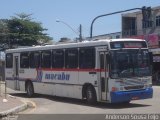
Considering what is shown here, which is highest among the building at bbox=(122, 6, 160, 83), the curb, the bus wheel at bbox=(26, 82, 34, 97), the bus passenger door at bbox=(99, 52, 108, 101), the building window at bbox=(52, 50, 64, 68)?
the building at bbox=(122, 6, 160, 83)

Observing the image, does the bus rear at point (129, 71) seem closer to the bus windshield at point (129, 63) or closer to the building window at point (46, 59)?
the bus windshield at point (129, 63)

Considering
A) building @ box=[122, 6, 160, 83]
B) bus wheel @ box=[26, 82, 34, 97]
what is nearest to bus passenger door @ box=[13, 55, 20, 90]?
bus wheel @ box=[26, 82, 34, 97]

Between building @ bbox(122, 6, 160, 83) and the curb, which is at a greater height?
building @ bbox(122, 6, 160, 83)

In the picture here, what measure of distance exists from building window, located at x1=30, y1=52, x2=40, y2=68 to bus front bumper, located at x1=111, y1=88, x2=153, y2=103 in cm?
776

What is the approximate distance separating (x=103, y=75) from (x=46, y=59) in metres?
6.03

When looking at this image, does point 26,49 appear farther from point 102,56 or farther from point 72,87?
point 102,56

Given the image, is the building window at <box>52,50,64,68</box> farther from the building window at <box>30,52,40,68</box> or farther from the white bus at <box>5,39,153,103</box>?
the building window at <box>30,52,40,68</box>

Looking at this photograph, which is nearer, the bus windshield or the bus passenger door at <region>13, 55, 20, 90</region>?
the bus windshield

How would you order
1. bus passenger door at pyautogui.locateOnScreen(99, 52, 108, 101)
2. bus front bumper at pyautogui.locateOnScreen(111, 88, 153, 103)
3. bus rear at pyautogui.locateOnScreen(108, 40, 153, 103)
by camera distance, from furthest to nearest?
bus passenger door at pyautogui.locateOnScreen(99, 52, 108, 101), bus rear at pyautogui.locateOnScreen(108, 40, 153, 103), bus front bumper at pyautogui.locateOnScreen(111, 88, 153, 103)

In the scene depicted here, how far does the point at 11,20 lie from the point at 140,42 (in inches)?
2315

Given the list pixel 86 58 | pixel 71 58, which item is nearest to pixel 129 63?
pixel 86 58

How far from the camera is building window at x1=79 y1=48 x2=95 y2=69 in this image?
817 inches

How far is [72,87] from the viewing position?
22.5 meters

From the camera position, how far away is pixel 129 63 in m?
19.8
